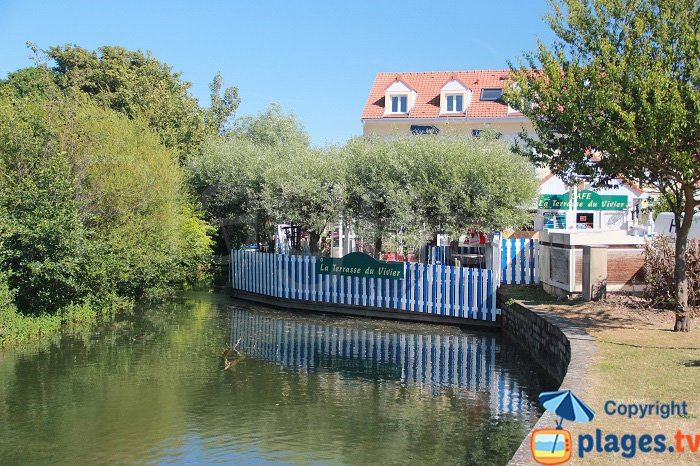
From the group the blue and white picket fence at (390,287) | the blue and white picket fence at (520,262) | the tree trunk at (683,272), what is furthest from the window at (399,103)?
the tree trunk at (683,272)

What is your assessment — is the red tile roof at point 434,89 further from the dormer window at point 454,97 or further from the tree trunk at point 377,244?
the tree trunk at point 377,244

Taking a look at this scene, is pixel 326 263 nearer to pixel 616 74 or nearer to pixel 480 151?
pixel 480 151

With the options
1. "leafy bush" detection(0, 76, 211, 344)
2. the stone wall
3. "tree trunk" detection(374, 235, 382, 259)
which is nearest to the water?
the stone wall

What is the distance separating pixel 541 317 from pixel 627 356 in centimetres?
422

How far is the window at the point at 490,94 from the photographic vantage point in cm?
4619

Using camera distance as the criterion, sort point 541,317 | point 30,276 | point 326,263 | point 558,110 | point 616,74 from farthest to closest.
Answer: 1. point 326,263
2. point 30,276
3. point 541,317
4. point 558,110
5. point 616,74

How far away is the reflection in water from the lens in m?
14.0

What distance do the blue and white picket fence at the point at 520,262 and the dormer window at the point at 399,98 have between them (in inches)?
1062

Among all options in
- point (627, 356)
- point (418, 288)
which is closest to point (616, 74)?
point (627, 356)

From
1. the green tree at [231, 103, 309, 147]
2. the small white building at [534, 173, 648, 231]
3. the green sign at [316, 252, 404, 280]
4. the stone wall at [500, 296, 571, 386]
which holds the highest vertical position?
the green tree at [231, 103, 309, 147]

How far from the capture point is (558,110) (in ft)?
48.0

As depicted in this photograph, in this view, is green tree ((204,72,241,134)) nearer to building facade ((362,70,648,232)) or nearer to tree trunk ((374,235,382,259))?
building facade ((362,70,648,232))

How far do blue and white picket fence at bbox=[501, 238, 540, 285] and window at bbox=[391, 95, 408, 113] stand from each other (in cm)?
2727

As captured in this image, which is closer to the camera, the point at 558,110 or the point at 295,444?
the point at 295,444
